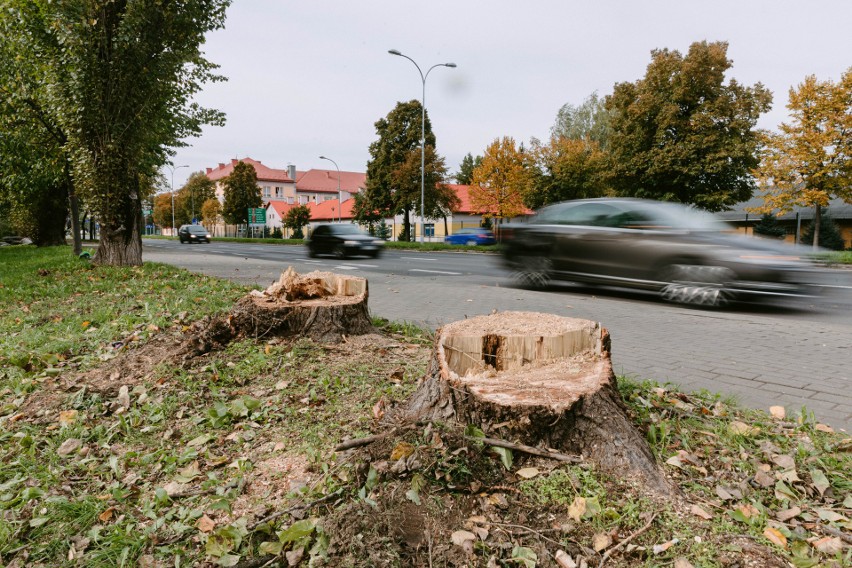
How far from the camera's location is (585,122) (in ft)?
156

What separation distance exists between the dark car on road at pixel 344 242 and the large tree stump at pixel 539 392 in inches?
740

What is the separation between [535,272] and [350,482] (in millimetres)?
8397

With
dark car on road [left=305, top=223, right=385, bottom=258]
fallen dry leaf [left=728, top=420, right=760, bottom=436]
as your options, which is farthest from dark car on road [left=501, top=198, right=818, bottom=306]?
dark car on road [left=305, top=223, right=385, bottom=258]

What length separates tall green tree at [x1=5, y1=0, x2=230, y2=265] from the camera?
431 inches

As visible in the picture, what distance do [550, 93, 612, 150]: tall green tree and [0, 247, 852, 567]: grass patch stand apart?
45.8 metres

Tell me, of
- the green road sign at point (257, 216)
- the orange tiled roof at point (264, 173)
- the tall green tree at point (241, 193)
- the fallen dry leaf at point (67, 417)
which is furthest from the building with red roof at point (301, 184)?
the fallen dry leaf at point (67, 417)

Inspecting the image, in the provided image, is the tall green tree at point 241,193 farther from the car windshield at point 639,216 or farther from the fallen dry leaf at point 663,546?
the fallen dry leaf at point 663,546

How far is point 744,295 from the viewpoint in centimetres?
776

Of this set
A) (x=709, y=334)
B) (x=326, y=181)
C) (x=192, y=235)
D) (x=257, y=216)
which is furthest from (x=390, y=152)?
(x=326, y=181)

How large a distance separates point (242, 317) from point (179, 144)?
1972 centimetres

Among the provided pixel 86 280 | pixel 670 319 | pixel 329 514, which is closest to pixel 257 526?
pixel 329 514

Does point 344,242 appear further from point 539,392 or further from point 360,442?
point 539,392

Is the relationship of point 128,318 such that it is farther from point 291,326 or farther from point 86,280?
point 86,280

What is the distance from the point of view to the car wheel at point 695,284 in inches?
310
